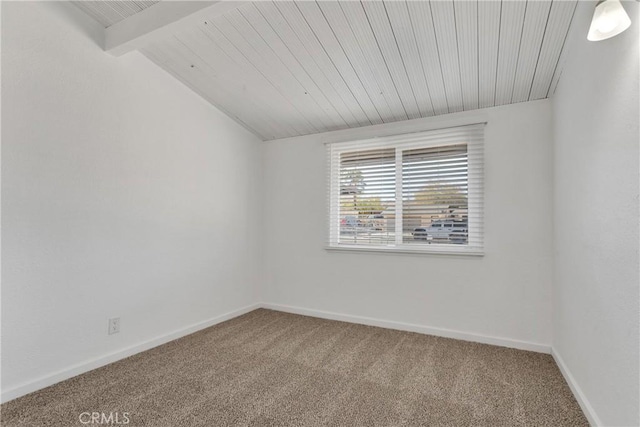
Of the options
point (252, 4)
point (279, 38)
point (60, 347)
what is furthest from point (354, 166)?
point (60, 347)

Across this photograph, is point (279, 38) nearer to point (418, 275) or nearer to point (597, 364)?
point (418, 275)

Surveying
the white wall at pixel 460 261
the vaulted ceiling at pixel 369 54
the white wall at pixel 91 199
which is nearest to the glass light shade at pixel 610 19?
the vaulted ceiling at pixel 369 54

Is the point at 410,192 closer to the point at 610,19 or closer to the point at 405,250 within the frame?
the point at 405,250

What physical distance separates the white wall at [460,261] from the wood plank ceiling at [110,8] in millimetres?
1972

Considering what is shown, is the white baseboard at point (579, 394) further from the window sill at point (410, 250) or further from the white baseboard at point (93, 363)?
the white baseboard at point (93, 363)

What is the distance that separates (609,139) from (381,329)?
2389mm

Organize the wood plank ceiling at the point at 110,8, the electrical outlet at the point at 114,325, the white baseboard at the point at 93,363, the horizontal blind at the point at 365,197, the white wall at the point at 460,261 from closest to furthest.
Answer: the white baseboard at the point at 93,363, the wood plank ceiling at the point at 110,8, the electrical outlet at the point at 114,325, the white wall at the point at 460,261, the horizontal blind at the point at 365,197

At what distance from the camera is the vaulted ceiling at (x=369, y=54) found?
1.93m

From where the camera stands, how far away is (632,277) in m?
1.21

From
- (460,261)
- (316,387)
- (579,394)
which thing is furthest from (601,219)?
(316,387)

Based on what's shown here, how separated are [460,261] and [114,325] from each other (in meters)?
2.93

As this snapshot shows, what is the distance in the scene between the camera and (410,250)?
120 inches

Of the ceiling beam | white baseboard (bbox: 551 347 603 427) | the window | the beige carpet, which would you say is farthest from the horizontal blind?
the ceiling beam

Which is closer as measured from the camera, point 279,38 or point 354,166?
point 279,38
